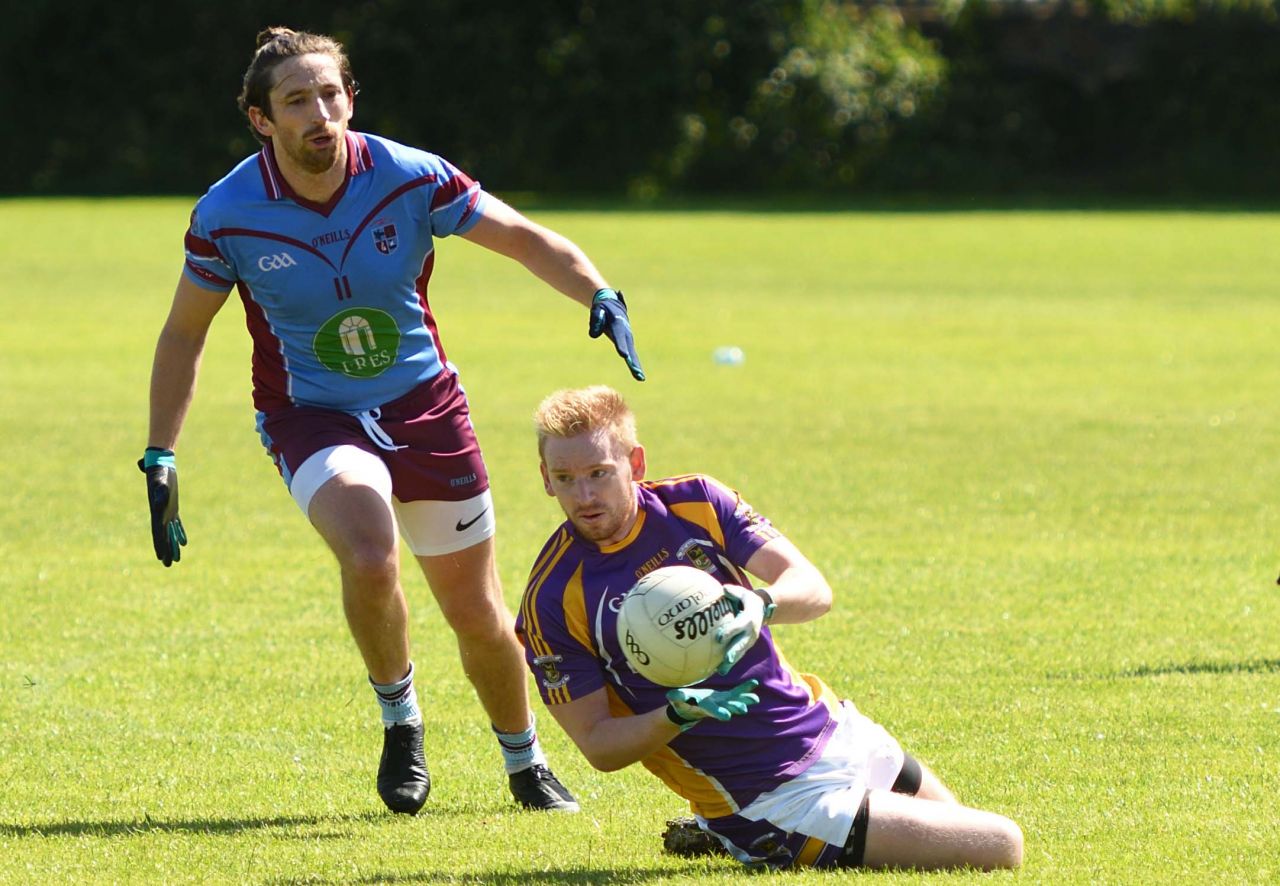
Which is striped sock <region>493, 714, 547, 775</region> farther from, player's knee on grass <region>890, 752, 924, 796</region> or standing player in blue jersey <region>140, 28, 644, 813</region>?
player's knee on grass <region>890, 752, 924, 796</region>

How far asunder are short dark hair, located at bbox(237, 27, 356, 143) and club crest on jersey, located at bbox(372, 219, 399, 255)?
0.47 metres

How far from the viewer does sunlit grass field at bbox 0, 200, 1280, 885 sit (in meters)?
5.84

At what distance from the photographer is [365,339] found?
638 centimetres

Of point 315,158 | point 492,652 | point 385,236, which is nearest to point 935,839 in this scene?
point 492,652

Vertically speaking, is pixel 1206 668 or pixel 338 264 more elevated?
pixel 338 264

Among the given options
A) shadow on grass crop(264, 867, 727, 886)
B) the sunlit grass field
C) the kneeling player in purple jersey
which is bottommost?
the sunlit grass field

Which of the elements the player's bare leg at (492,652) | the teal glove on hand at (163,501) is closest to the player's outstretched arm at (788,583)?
the player's bare leg at (492,652)

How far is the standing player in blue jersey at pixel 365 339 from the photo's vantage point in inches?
244

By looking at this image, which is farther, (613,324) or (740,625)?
(613,324)

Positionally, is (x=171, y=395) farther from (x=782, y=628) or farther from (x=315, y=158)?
(x=782, y=628)

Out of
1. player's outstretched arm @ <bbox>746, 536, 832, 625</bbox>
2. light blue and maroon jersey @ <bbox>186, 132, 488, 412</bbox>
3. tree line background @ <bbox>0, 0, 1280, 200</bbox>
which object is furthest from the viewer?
tree line background @ <bbox>0, 0, 1280, 200</bbox>

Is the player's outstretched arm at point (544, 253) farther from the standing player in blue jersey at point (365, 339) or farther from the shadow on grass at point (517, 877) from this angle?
the shadow on grass at point (517, 877)

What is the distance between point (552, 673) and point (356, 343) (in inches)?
63.7

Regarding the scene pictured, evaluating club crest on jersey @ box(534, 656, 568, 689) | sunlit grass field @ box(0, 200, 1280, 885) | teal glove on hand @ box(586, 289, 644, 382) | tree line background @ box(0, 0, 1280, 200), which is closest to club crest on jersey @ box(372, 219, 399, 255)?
teal glove on hand @ box(586, 289, 644, 382)
